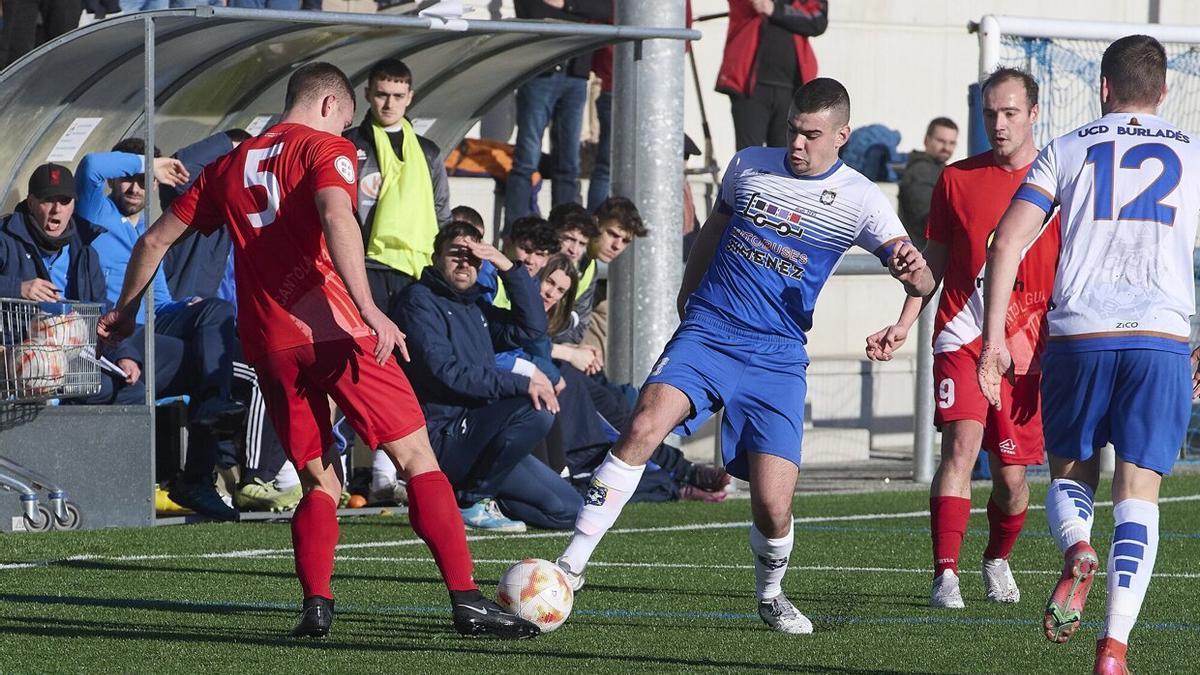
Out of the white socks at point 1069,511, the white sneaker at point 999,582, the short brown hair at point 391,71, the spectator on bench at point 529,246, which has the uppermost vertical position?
the short brown hair at point 391,71

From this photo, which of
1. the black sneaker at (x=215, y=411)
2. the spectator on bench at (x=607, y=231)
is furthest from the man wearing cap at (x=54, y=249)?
the spectator on bench at (x=607, y=231)

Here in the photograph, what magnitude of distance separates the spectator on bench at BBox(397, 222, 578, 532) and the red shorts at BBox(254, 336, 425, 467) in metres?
3.67

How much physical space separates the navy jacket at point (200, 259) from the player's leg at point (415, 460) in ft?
15.5

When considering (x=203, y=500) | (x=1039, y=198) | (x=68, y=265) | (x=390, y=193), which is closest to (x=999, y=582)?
(x=1039, y=198)

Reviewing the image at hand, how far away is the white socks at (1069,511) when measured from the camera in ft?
19.7

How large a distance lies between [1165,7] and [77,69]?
48.1 feet

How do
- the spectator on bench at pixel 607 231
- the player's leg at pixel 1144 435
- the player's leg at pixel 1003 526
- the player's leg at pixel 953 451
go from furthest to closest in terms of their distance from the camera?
the spectator on bench at pixel 607 231
the player's leg at pixel 1003 526
the player's leg at pixel 953 451
the player's leg at pixel 1144 435

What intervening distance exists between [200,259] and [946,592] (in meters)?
5.44

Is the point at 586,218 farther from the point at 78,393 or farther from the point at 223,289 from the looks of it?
the point at 78,393

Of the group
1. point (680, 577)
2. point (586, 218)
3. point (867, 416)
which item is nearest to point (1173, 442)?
point (680, 577)

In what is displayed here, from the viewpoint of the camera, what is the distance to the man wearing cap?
33.8ft

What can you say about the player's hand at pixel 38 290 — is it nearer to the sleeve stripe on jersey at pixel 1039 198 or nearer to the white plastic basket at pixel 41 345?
the white plastic basket at pixel 41 345

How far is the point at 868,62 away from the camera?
20828 mm

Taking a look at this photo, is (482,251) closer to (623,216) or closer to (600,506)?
(623,216)
